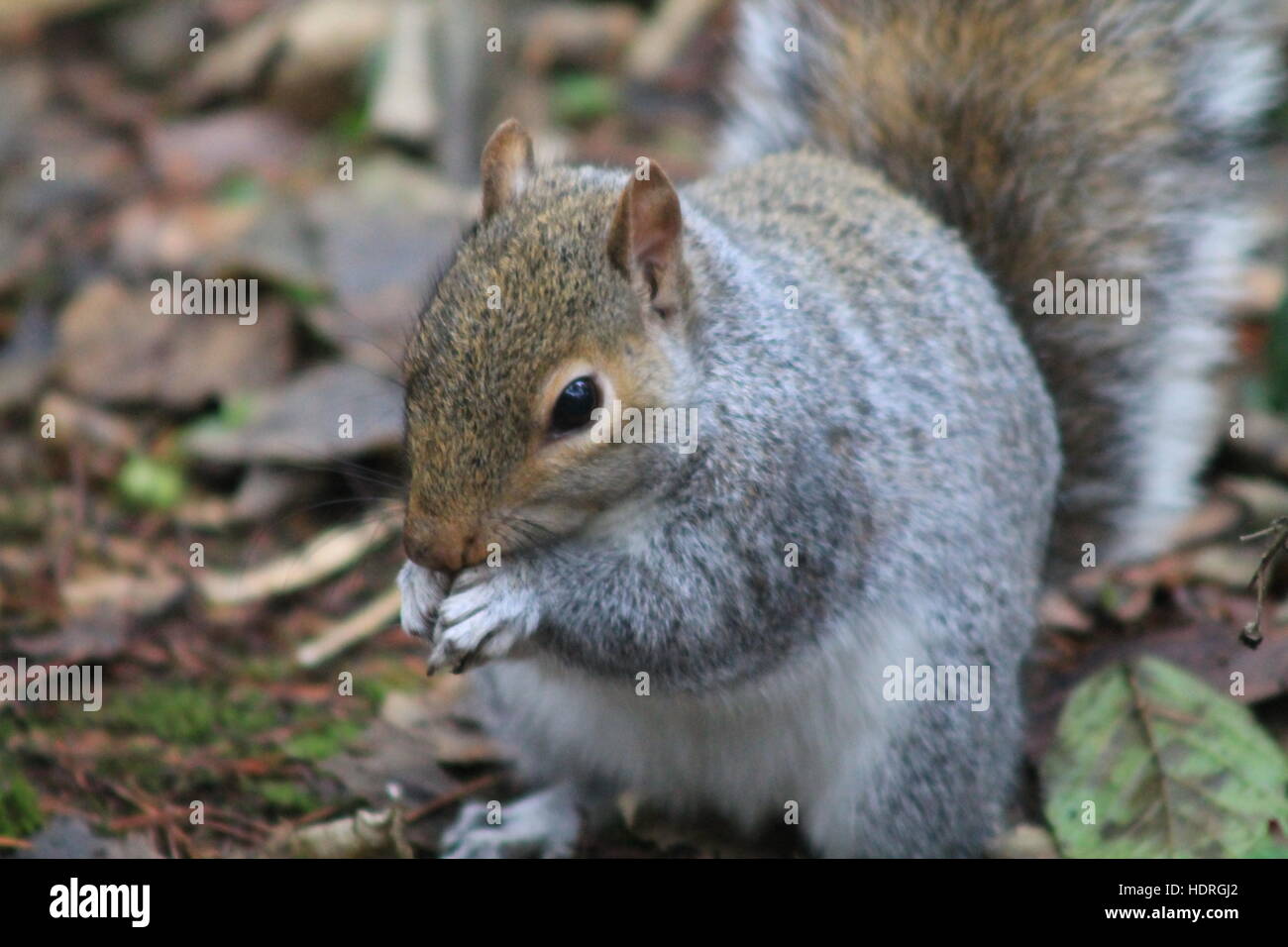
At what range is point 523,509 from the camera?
6.94ft

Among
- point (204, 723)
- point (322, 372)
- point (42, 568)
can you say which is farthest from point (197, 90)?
point (204, 723)

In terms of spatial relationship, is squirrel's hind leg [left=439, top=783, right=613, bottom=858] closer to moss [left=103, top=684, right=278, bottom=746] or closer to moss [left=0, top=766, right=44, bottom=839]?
moss [left=103, top=684, right=278, bottom=746]

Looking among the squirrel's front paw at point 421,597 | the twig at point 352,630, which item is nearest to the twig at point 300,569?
the twig at point 352,630

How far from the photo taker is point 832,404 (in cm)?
247

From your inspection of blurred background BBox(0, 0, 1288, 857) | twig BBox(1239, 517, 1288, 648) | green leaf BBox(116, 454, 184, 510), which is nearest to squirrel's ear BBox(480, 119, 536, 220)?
blurred background BBox(0, 0, 1288, 857)

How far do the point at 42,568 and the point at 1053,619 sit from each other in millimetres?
2253

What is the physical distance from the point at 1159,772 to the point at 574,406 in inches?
50.1

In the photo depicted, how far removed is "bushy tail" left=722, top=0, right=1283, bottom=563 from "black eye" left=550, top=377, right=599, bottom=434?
120cm

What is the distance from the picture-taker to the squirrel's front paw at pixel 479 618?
85.1 inches

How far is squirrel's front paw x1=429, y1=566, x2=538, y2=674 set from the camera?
2.16 m

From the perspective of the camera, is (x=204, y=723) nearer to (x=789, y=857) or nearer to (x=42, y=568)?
(x=42, y=568)

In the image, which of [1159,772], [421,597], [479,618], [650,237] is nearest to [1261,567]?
[1159,772]

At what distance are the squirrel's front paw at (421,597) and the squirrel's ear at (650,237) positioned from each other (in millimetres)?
544

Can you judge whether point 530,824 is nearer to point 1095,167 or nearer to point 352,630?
point 352,630
